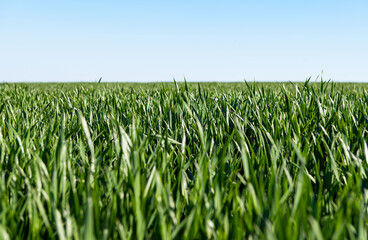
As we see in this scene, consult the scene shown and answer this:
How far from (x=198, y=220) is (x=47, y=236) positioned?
0.33m

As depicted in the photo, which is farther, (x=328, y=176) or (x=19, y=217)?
(x=328, y=176)

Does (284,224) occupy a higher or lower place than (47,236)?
higher

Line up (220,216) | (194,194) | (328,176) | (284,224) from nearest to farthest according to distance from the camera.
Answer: (284,224), (220,216), (194,194), (328,176)

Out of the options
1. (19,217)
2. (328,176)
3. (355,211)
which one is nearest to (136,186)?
(19,217)

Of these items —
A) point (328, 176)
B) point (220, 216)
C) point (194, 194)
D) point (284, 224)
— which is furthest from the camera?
point (328, 176)

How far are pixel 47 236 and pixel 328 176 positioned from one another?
720 mm

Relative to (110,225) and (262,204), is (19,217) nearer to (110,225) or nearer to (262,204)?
(110,225)

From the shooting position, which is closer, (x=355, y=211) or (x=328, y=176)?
(x=355, y=211)

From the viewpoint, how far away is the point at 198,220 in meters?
0.68

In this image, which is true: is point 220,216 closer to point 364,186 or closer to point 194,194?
point 194,194

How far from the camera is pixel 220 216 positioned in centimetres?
68

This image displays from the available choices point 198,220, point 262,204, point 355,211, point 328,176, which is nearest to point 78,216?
point 198,220

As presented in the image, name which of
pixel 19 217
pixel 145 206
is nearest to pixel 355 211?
pixel 145 206

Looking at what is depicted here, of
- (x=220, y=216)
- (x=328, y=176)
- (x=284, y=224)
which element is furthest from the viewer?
(x=328, y=176)
